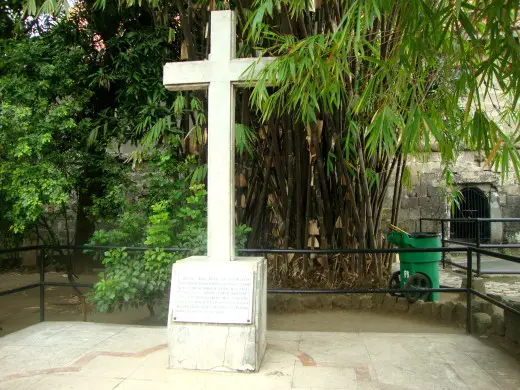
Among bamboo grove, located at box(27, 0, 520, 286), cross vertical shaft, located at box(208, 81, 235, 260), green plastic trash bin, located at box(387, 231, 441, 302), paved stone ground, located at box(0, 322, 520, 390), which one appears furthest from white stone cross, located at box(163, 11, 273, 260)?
green plastic trash bin, located at box(387, 231, 441, 302)

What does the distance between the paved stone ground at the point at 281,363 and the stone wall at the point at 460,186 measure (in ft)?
22.5

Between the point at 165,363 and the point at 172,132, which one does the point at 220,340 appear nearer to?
the point at 165,363

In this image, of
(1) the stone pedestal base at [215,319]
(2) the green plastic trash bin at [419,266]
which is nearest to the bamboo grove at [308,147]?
(2) the green plastic trash bin at [419,266]

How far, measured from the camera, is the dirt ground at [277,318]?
5188 millimetres

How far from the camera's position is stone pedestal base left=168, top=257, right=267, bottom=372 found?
297 centimetres

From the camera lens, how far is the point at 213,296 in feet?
10.0

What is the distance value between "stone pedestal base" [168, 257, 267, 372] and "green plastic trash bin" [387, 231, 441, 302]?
3080 mm

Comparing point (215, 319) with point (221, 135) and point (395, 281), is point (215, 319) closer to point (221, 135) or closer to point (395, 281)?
point (221, 135)

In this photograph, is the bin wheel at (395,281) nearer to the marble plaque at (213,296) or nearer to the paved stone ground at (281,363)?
the paved stone ground at (281,363)

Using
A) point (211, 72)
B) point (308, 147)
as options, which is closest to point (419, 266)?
point (308, 147)

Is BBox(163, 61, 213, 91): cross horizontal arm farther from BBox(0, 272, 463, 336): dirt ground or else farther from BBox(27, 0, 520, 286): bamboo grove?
BBox(0, 272, 463, 336): dirt ground

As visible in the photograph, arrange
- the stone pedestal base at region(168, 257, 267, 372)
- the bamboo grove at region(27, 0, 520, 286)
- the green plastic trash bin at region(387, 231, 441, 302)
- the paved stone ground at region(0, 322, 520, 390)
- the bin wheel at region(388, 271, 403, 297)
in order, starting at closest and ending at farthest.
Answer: the paved stone ground at region(0, 322, 520, 390), the stone pedestal base at region(168, 257, 267, 372), the bamboo grove at region(27, 0, 520, 286), the green plastic trash bin at region(387, 231, 441, 302), the bin wheel at region(388, 271, 403, 297)

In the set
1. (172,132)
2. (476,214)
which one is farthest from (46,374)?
(476,214)

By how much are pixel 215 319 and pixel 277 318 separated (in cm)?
267
